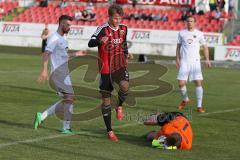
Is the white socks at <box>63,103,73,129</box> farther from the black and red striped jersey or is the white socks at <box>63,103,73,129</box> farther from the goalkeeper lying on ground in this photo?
the goalkeeper lying on ground

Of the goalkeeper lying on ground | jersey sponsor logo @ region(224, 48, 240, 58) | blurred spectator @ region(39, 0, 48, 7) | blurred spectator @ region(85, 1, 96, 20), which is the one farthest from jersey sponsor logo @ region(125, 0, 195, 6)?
the goalkeeper lying on ground

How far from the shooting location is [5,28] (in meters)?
47.6

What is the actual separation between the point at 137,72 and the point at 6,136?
688 inches

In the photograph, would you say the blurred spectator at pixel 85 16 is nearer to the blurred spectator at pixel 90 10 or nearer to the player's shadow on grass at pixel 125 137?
the blurred spectator at pixel 90 10

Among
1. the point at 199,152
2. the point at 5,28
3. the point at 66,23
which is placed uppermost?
the point at 66,23

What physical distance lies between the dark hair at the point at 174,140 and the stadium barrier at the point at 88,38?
31.4 meters

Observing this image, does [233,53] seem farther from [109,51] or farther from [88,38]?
[109,51]

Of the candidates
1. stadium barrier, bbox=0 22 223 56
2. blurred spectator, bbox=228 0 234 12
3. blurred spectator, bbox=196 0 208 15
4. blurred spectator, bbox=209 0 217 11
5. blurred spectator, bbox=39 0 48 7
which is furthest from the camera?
blurred spectator, bbox=39 0 48 7

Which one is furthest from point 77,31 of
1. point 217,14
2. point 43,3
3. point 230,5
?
point 230,5

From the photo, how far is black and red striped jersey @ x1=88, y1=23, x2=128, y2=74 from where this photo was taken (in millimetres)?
11273

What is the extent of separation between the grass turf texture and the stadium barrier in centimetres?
2154

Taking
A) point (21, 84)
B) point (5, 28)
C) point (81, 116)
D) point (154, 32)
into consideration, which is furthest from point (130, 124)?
point (5, 28)

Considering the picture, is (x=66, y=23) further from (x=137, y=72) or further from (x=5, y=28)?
(x=5, y=28)

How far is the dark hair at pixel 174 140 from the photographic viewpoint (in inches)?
410
